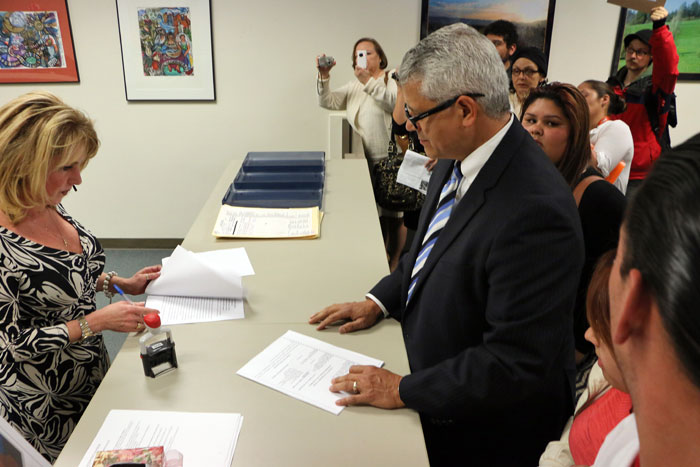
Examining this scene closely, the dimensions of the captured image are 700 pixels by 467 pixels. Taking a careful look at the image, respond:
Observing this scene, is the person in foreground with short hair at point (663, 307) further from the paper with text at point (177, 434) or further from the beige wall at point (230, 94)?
the beige wall at point (230, 94)

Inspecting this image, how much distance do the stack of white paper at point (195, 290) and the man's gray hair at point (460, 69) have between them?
2.78 ft

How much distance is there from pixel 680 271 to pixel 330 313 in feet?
3.68

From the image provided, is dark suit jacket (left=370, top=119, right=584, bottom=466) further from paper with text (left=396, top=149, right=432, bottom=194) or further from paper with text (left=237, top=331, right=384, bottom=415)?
paper with text (left=396, top=149, right=432, bottom=194)

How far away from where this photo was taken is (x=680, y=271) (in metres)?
0.37

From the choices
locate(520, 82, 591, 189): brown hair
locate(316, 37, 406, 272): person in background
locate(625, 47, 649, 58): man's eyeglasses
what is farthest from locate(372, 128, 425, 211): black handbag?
locate(625, 47, 649, 58): man's eyeglasses

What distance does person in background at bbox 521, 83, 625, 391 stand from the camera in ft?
5.62

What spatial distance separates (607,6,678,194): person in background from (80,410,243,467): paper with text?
2864mm

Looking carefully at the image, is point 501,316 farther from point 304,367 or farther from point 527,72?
point 527,72

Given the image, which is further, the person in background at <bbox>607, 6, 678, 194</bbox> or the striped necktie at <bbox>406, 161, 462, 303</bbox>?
the person in background at <bbox>607, 6, 678, 194</bbox>

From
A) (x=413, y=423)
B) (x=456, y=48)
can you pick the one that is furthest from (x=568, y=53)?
(x=413, y=423)

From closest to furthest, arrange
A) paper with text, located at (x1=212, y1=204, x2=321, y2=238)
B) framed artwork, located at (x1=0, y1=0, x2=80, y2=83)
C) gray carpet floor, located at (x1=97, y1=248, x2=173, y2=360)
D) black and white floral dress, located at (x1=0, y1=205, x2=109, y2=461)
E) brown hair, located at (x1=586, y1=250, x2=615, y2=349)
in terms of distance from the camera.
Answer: brown hair, located at (x1=586, y1=250, x2=615, y2=349) → black and white floral dress, located at (x1=0, y1=205, x2=109, y2=461) → paper with text, located at (x1=212, y1=204, x2=321, y2=238) → framed artwork, located at (x1=0, y1=0, x2=80, y2=83) → gray carpet floor, located at (x1=97, y1=248, x2=173, y2=360)

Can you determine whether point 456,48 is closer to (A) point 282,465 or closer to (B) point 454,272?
(B) point 454,272

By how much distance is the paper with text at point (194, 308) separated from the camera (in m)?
1.45

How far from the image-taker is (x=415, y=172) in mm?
2500
